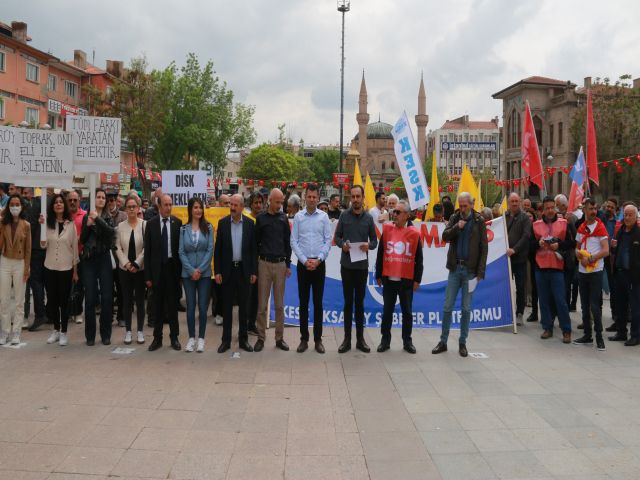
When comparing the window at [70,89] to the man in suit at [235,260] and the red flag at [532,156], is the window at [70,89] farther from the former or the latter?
the man in suit at [235,260]

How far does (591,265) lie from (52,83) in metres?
46.0

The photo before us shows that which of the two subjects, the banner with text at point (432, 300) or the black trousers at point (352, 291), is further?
the banner with text at point (432, 300)

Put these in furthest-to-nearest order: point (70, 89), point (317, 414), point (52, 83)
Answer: point (70, 89) → point (52, 83) → point (317, 414)

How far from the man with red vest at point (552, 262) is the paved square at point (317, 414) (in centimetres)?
89

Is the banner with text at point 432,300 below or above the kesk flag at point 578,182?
below

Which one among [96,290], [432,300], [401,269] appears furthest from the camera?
[432,300]

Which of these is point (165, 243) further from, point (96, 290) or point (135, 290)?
point (96, 290)

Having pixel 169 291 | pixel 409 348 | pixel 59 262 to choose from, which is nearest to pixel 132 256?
pixel 169 291

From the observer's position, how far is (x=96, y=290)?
26.8 feet

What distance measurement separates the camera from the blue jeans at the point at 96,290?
26.5 feet

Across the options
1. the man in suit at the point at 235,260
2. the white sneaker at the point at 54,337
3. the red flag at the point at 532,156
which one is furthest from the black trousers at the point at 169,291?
the red flag at the point at 532,156

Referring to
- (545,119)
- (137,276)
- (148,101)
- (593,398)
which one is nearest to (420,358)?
(593,398)

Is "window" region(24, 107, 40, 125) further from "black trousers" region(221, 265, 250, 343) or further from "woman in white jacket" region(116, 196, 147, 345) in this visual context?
"black trousers" region(221, 265, 250, 343)

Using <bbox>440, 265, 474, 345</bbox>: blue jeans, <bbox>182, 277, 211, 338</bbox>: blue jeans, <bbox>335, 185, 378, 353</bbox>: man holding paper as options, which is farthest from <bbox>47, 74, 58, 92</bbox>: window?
<bbox>440, 265, 474, 345</bbox>: blue jeans
